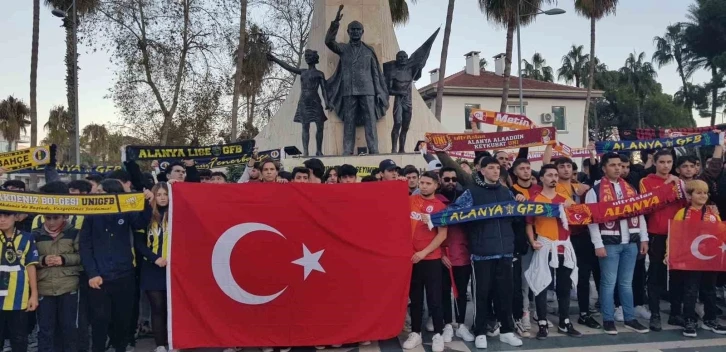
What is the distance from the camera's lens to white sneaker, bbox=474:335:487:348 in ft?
16.3

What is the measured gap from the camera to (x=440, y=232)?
5.15m

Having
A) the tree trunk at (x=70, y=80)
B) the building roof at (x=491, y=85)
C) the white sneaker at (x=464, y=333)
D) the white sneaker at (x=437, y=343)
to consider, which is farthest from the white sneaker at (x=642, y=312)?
the building roof at (x=491, y=85)

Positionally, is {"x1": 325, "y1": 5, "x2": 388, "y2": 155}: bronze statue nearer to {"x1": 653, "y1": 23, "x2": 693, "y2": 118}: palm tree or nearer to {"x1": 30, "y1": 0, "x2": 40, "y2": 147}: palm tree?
{"x1": 30, "y1": 0, "x2": 40, "y2": 147}: palm tree

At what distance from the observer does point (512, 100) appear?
37.3 meters

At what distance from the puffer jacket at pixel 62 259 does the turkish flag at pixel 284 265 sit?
0.78m

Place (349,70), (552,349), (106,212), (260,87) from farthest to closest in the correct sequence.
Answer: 1. (260,87)
2. (349,70)
3. (552,349)
4. (106,212)

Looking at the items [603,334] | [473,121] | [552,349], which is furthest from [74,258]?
[473,121]

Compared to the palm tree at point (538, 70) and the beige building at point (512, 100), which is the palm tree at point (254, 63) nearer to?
the beige building at point (512, 100)

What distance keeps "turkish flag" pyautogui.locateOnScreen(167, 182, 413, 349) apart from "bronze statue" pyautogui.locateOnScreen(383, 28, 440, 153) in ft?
23.8

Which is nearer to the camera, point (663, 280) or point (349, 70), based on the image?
point (663, 280)

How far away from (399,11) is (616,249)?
21372 mm

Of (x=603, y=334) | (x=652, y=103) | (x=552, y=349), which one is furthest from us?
(x=652, y=103)

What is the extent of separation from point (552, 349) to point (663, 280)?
2012 mm

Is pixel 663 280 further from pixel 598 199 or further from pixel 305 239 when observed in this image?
pixel 305 239
